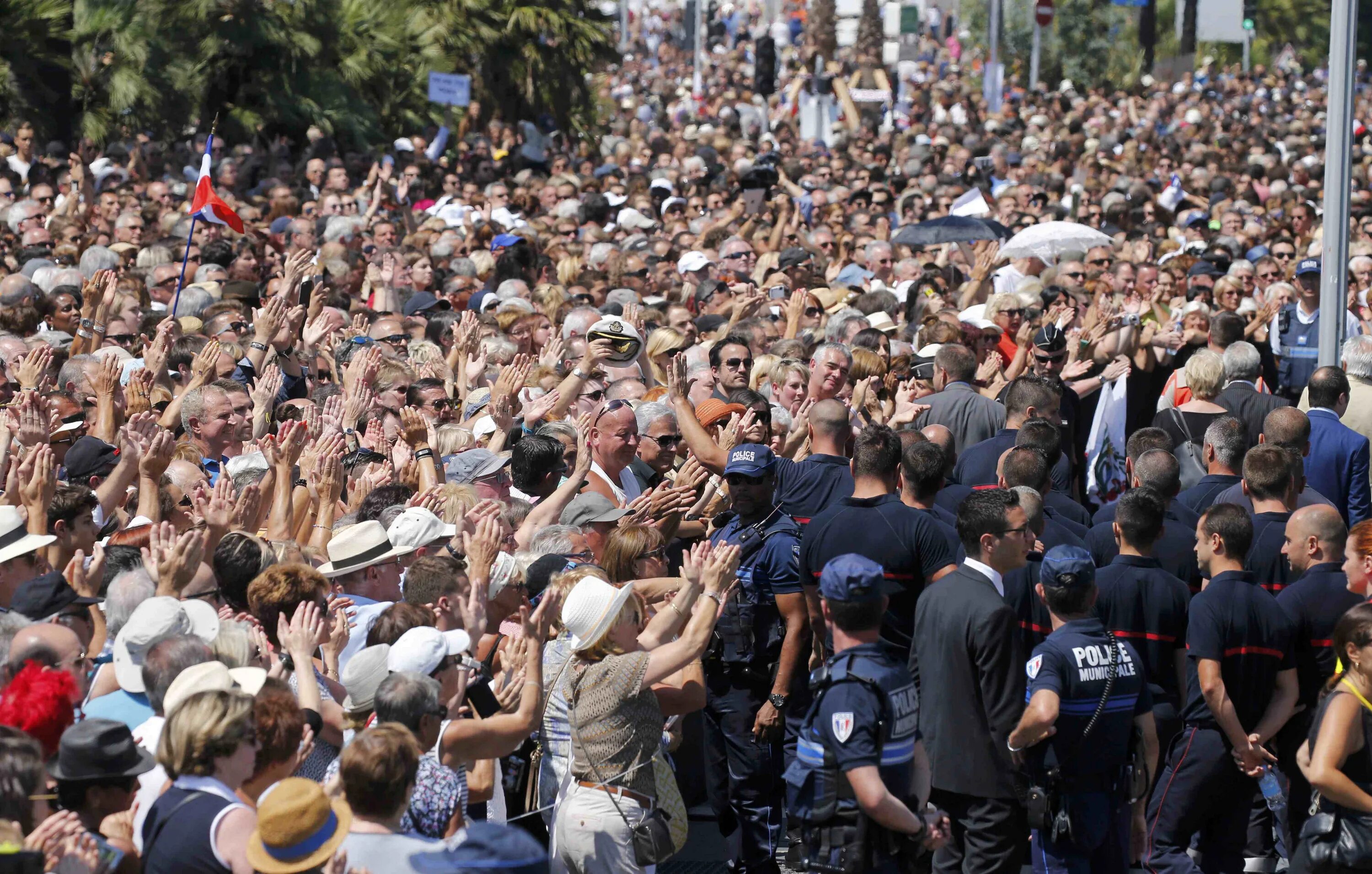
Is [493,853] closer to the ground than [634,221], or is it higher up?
higher up

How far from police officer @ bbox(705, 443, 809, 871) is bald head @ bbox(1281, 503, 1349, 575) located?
77.4 inches

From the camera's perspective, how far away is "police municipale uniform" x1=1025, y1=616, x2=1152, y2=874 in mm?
5691

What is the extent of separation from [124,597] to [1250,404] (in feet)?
21.9

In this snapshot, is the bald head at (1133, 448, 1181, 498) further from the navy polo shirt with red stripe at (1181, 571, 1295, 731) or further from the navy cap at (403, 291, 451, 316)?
the navy cap at (403, 291, 451, 316)

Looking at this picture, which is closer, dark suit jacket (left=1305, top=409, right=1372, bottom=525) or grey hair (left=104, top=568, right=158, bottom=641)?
grey hair (left=104, top=568, right=158, bottom=641)

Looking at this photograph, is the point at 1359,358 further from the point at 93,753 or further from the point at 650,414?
the point at 93,753

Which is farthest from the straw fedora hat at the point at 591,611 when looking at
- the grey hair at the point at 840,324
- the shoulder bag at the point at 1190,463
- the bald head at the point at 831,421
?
the grey hair at the point at 840,324

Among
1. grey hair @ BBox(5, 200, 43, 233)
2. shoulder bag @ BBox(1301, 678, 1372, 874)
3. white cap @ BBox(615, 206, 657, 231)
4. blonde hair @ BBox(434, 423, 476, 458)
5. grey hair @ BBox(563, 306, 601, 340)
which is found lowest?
shoulder bag @ BBox(1301, 678, 1372, 874)

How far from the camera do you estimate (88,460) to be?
754cm

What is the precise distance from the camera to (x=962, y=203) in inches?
682

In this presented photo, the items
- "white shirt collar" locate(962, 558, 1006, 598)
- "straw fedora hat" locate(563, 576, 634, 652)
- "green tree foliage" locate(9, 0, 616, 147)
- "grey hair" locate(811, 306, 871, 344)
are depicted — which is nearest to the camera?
"straw fedora hat" locate(563, 576, 634, 652)

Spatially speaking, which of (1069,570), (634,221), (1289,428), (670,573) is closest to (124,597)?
(670,573)

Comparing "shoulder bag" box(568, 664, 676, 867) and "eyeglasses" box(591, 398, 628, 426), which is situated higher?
"eyeglasses" box(591, 398, 628, 426)

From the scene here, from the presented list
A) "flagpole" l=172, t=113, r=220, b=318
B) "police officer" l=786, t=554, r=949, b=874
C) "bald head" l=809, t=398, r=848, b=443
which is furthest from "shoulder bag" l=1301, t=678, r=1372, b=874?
"flagpole" l=172, t=113, r=220, b=318
